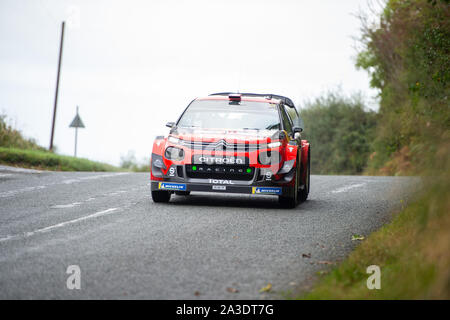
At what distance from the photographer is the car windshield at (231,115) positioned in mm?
12070

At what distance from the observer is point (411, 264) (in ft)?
17.8

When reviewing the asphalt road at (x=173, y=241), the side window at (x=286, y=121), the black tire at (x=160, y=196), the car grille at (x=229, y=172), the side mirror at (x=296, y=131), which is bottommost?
the asphalt road at (x=173, y=241)

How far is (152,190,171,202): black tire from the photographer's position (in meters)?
11.7

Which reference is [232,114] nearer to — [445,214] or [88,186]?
[88,186]

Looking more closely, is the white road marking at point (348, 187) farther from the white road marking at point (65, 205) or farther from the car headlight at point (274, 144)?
the white road marking at point (65, 205)

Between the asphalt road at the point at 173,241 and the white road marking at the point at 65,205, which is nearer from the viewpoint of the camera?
the asphalt road at the point at 173,241

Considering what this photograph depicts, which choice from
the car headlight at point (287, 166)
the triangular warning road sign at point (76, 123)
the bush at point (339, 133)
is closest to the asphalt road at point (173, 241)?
the car headlight at point (287, 166)

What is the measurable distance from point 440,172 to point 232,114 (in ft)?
22.1

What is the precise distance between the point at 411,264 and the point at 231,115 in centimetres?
713

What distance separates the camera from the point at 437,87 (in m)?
24.3

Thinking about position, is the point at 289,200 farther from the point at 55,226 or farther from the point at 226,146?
the point at 55,226

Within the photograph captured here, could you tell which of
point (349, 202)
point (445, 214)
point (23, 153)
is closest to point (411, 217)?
point (445, 214)

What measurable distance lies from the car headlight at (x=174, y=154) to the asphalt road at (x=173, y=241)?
76 cm

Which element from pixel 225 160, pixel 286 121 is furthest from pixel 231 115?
pixel 225 160
